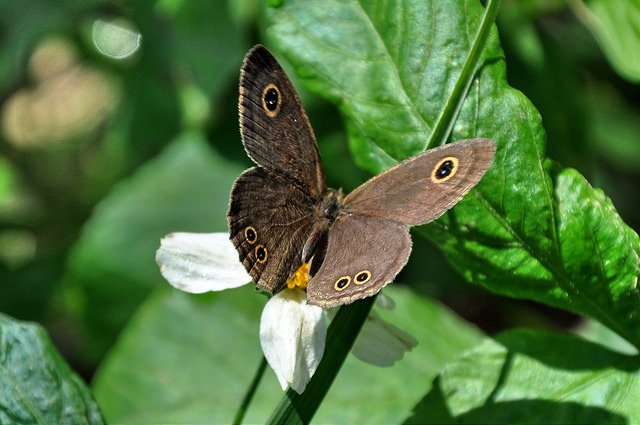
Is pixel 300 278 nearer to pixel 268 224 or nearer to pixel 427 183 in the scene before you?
pixel 268 224

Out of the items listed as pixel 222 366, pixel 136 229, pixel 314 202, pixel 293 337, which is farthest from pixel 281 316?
pixel 136 229

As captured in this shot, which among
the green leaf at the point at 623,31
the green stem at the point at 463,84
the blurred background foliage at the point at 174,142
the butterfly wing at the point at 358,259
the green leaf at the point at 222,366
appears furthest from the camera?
the blurred background foliage at the point at 174,142

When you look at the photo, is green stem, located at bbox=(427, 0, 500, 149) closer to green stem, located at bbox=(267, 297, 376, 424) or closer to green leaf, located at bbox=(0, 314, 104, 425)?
green stem, located at bbox=(267, 297, 376, 424)

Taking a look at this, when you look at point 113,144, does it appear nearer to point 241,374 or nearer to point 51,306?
point 51,306

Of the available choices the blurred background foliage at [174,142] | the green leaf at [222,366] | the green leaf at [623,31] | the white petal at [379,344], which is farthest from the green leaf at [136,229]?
the white petal at [379,344]

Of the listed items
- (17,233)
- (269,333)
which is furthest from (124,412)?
(17,233)

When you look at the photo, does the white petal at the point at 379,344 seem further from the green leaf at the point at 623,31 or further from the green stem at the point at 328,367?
the green leaf at the point at 623,31

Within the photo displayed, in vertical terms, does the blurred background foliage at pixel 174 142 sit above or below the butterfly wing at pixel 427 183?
below

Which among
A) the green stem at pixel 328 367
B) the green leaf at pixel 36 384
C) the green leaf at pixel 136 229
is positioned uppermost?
the green stem at pixel 328 367
